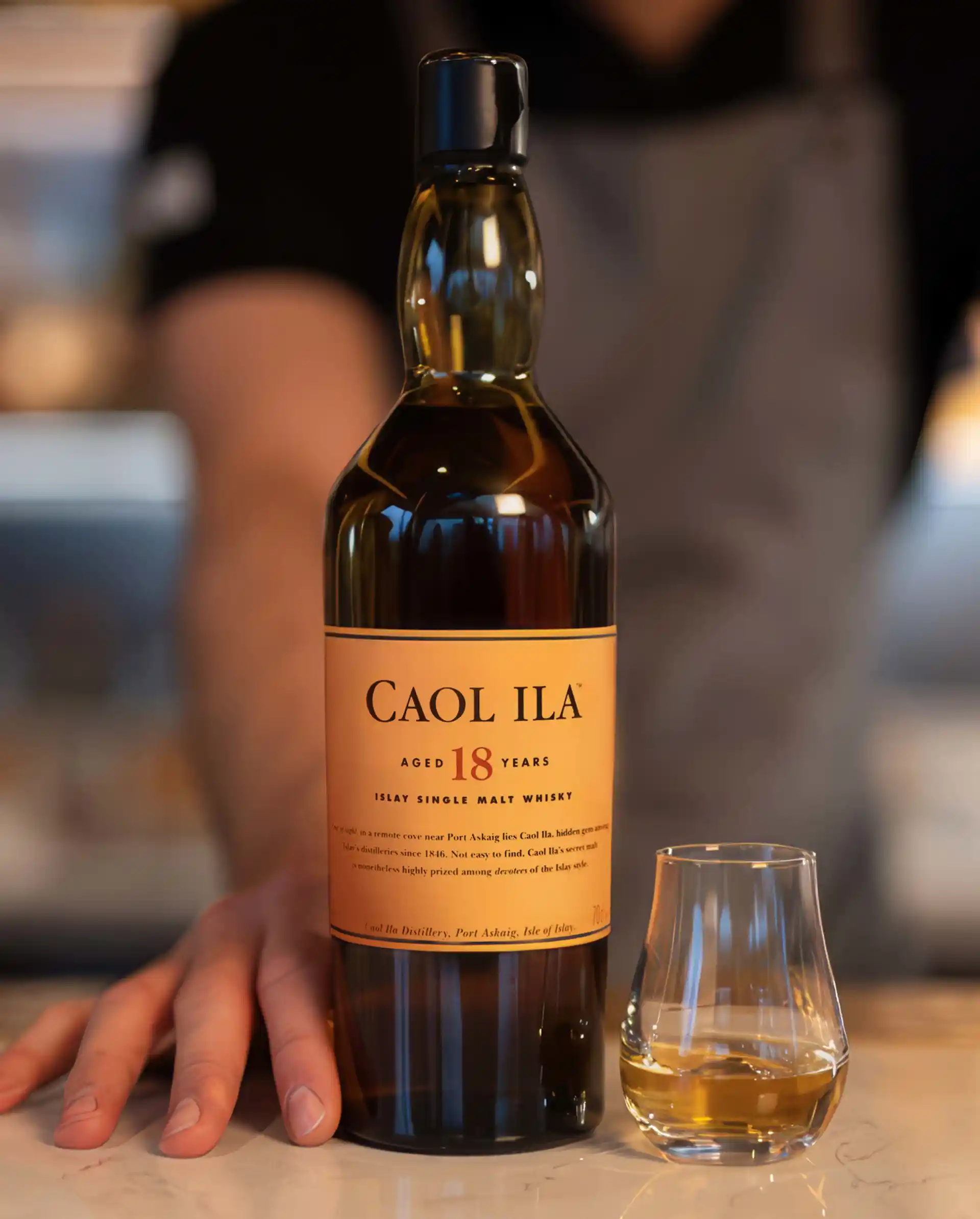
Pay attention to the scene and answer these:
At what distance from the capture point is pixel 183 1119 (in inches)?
21.4

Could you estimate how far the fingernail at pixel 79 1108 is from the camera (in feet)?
1.82

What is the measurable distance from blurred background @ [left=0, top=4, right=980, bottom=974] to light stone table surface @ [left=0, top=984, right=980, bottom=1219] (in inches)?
54.1

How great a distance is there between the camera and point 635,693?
53.7 inches

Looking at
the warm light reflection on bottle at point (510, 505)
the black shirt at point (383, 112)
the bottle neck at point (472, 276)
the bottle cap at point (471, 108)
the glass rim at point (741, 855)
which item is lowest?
the glass rim at point (741, 855)

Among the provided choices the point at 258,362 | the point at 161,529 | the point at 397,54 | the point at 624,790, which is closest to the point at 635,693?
the point at 624,790

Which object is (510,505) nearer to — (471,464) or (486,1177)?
(471,464)

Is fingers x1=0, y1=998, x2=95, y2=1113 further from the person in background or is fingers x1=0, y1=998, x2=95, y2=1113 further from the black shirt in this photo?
the black shirt

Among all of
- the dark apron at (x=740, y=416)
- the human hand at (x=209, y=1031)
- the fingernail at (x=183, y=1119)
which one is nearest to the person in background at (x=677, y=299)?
the dark apron at (x=740, y=416)

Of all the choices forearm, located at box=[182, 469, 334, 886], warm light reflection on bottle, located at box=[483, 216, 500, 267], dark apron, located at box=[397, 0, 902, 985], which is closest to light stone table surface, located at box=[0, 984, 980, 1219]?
forearm, located at box=[182, 469, 334, 886]

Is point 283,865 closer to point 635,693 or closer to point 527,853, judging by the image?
point 527,853

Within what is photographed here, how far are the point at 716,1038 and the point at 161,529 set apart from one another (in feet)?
5.58

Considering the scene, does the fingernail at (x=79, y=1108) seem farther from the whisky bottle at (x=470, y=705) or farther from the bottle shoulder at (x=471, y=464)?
the bottle shoulder at (x=471, y=464)

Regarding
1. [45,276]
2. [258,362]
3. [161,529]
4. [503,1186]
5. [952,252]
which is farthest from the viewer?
[161,529]

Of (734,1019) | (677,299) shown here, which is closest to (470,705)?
(734,1019)
